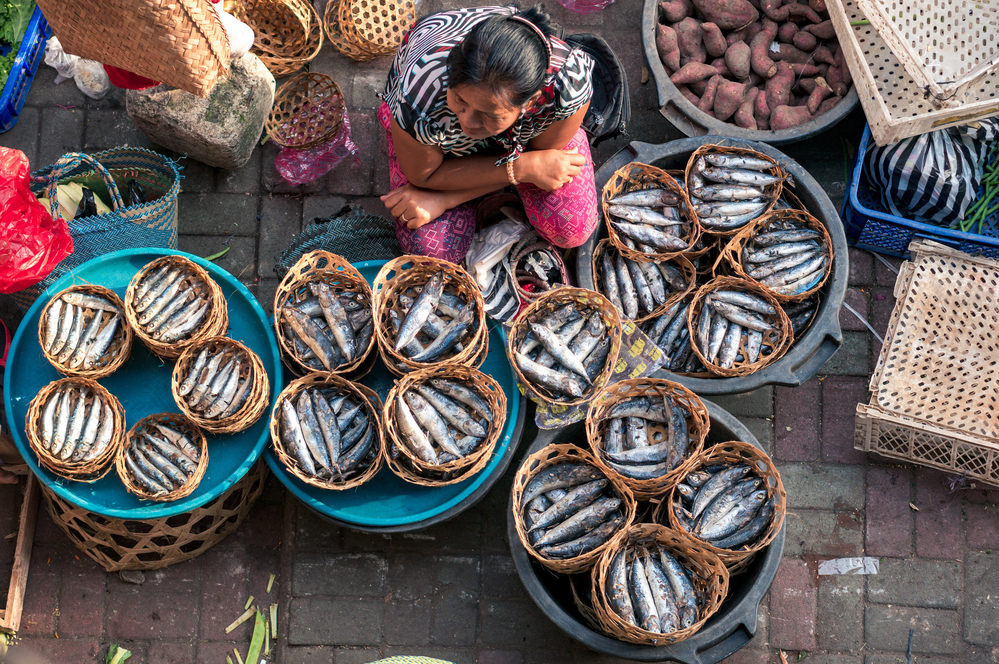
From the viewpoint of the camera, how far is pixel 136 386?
152 inches

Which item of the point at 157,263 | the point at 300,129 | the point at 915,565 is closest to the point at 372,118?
the point at 300,129

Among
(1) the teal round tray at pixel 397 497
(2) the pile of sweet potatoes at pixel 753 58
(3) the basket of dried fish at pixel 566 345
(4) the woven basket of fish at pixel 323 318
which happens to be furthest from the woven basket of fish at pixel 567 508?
(2) the pile of sweet potatoes at pixel 753 58

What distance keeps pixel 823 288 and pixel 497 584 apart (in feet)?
7.28

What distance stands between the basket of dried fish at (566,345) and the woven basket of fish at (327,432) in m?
0.72

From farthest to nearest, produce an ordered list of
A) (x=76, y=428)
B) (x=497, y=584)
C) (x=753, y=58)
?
(x=753, y=58), (x=497, y=584), (x=76, y=428)

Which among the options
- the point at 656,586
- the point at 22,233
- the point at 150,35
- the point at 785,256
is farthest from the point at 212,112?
the point at 656,586

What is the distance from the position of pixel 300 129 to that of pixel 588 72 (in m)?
1.96

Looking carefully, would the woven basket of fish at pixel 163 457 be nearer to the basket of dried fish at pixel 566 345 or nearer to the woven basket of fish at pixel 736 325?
the basket of dried fish at pixel 566 345

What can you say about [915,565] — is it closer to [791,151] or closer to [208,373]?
[791,151]

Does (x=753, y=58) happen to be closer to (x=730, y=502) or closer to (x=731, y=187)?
(x=731, y=187)

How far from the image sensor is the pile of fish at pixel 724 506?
12.1 feet

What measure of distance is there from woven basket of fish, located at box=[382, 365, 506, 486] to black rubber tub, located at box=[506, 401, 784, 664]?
0.27 m

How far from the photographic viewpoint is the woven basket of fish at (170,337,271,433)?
3.62m

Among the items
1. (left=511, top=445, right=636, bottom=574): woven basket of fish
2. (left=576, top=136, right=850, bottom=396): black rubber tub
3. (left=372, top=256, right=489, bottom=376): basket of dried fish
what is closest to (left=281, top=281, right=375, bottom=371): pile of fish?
(left=372, top=256, right=489, bottom=376): basket of dried fish
